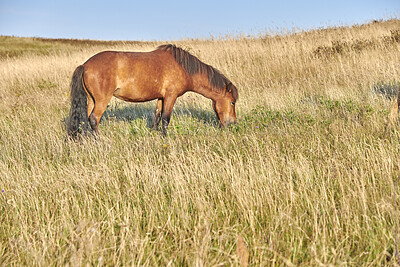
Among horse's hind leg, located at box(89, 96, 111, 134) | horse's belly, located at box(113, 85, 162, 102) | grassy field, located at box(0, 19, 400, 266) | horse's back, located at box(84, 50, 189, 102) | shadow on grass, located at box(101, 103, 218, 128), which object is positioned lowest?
grassy field, located at box(0, 19, 400, 266)

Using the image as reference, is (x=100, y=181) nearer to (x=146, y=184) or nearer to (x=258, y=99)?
(x=146, y=184)

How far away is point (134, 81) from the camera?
4.71 metres

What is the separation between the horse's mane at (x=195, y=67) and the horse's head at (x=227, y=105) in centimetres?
4

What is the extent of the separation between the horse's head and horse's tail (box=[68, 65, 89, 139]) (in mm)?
2219

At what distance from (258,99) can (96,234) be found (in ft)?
17.1

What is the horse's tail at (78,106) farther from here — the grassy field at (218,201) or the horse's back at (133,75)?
the grassy field at (218,201)

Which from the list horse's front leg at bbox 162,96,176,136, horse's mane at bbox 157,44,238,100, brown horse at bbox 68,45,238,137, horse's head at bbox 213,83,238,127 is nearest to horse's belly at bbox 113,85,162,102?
brown horse at bbox 68,45,238,137

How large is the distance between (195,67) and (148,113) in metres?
1.86

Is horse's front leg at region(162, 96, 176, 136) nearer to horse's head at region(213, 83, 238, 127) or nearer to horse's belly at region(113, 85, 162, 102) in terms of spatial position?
horse's belly at region(113, 85, 162, 102)

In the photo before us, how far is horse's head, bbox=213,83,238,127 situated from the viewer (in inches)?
216

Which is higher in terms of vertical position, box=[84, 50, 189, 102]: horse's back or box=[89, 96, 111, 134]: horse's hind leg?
box=[84, 50, 189, 102]: horse's back

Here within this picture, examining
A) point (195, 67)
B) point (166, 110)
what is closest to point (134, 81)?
point (166, 110)

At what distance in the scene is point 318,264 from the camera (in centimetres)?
173

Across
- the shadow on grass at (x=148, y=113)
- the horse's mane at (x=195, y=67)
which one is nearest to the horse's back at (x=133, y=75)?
the horse's mane at (x=195, y=67)
